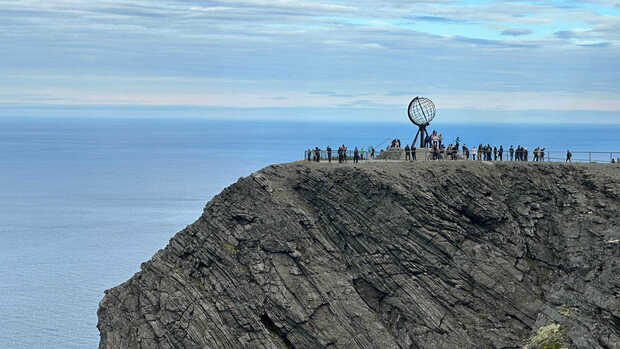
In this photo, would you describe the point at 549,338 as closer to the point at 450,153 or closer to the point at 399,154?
the point at 450,153

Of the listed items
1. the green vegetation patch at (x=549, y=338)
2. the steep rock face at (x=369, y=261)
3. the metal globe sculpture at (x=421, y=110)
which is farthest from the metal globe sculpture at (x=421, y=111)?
the green vegetation patch at (x=549, y=338)

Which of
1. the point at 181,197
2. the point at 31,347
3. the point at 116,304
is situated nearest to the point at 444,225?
the point at 116,304

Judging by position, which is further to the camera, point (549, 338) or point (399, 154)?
point (399, 154)

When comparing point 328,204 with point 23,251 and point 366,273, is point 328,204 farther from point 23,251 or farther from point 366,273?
point 23,251

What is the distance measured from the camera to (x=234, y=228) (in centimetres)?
6275

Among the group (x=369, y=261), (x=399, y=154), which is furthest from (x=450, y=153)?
(x=369, y=261)

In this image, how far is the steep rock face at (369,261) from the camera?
58.8 metres

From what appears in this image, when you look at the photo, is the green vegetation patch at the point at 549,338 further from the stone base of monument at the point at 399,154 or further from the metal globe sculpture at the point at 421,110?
the metal globe sculpture at the point at 421,110

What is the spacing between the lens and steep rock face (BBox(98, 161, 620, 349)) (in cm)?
5878

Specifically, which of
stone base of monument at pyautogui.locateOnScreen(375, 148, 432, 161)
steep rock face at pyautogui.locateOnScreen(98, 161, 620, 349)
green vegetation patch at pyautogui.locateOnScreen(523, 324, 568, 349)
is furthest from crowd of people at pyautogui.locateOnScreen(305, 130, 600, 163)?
green vegetation patch at pyautogui.locateOnScreen(523, 324, 568, 349)

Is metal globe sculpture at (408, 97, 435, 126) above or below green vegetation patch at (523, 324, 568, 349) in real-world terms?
above

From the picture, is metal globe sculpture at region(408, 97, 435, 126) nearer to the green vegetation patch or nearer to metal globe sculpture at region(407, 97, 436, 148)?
metal globe sculpture at region(407, 97, 436, 148)

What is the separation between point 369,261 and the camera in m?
61.3

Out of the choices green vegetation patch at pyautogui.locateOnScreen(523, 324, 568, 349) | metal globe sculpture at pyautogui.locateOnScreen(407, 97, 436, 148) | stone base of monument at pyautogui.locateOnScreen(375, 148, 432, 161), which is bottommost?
green vegetation patch at pyautogui.locateOnScreen(523, 324, 568, 349)
